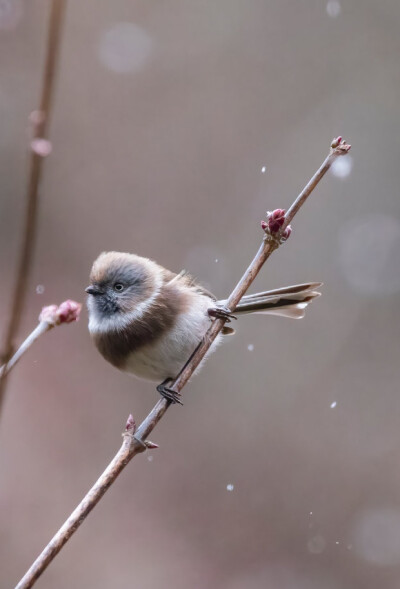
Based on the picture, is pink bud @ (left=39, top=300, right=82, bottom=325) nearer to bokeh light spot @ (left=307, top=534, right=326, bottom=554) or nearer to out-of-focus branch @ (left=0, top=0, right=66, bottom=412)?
Answer: out-of-focus branch @ (left=0, top=0, right=66, bottom=412)

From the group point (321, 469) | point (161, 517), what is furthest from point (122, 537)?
point (321, 469)

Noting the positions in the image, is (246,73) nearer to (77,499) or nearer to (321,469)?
(321,469)

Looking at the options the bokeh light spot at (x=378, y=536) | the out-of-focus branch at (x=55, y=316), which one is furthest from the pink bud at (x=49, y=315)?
the bokeh light spot at (x=378, y=536)

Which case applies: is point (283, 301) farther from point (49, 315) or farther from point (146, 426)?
point (49, 315)

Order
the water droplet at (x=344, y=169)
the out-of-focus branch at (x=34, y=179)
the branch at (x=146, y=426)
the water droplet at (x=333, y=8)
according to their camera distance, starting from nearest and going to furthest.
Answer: the out-of-focus branch at (x=34, y=179) < the branch at (x=146, y=426) < the water droplet at (x=344, y=169) < the water droplet at (x=333, y=8)

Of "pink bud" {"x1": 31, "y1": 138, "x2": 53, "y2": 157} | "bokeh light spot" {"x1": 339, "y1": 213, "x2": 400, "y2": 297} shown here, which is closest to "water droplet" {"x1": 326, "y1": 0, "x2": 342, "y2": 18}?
"bokeh light spot" {"x1": 339, "y1": 213, "x2": 400, "y2": 297}

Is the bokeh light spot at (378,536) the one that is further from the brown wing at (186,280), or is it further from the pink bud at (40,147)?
the pink bud at (40,147)
